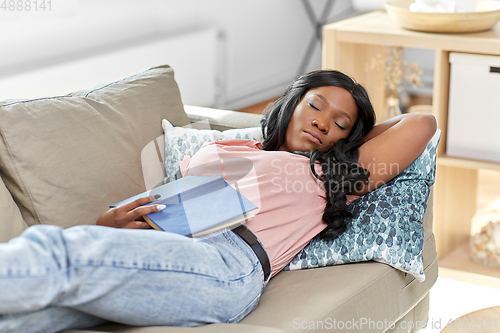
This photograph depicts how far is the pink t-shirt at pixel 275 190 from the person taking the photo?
131cm

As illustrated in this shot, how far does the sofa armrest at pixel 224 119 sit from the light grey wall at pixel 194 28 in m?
0.82

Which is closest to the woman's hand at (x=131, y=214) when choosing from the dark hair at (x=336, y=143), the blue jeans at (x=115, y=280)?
the blue jeans at (x=115, y=280)

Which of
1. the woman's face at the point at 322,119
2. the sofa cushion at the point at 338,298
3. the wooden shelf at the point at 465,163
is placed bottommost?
the sofa cushion at the point at 338,298

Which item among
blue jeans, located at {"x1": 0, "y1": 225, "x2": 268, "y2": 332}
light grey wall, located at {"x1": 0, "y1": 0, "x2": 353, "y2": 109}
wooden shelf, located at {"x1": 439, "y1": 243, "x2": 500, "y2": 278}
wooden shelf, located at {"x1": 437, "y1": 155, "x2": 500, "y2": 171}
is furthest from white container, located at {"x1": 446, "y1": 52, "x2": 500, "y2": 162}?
light grey wall, located at {"x1": 0, "y1": 0, "x2": 353, "y2": 109}

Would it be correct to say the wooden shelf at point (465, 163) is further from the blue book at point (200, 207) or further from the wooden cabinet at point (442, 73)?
the blue book at point (200, 207)

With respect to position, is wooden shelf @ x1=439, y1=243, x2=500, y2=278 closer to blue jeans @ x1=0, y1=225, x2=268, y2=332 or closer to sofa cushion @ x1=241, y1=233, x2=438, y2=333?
sofa cushion @ x1=241, y1=233, x2=438, y2=333

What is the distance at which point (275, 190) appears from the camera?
134cm

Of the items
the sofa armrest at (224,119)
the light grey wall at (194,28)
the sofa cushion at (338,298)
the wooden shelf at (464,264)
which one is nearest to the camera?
the sofa cushion at (338,298)

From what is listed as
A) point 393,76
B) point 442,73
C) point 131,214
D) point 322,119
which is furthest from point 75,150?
point 393,76

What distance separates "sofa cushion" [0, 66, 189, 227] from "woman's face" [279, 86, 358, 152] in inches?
16.5

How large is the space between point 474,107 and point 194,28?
5.40 ft

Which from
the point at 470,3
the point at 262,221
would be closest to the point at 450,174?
the point at 470,3

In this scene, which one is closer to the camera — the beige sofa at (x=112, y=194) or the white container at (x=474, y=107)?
the beige sofa at (x=112, y=194)

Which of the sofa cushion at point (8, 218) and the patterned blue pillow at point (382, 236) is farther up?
the sofa cushion at point (8, 218)
